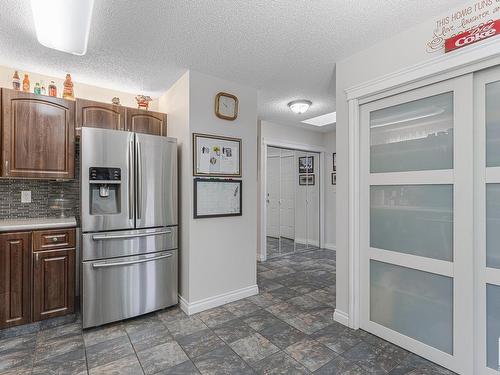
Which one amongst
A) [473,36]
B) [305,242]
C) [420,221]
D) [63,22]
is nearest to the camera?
[473,36]

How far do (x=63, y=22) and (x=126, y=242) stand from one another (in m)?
1.81

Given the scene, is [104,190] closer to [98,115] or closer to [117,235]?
[117,235]

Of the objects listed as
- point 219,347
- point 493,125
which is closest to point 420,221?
point 493,125

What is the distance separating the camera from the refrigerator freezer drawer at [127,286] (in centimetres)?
244

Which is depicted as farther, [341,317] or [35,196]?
[35,196]

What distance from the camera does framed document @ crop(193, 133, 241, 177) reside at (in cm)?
283

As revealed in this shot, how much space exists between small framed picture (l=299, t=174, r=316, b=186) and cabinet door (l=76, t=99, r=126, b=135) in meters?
3.91

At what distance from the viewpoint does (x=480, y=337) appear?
1.78 meters

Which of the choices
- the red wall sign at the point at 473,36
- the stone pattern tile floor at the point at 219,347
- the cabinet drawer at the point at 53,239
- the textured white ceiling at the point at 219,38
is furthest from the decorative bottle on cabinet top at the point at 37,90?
the red wall sign at the point at 473,36

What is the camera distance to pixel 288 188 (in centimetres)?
598

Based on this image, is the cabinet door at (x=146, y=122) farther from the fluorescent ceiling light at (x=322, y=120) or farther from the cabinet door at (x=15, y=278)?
the fluorescent ceiling light at (x=322, y=120)

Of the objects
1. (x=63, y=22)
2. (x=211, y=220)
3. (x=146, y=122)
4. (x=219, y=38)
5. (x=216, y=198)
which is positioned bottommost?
(x=211, y=220)

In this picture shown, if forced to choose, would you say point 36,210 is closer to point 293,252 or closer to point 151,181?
point 151,181

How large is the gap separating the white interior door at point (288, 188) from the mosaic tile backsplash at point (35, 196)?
3.98 meters
